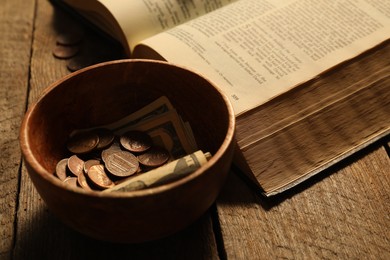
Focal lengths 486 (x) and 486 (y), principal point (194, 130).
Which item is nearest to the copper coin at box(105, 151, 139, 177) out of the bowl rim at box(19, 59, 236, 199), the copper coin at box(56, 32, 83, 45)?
the bowl rim at box(19, 59, 236, 199)

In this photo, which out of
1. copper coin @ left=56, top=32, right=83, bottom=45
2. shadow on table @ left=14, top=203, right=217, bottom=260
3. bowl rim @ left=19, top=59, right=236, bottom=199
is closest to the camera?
bowl rim @ left=19, top=59, right=236, bottom=199

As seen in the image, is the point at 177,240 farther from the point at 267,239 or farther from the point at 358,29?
the point at 358,29

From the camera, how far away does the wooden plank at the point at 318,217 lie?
613 millimetres

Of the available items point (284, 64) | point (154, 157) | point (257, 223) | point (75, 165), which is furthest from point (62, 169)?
point (284, 64)

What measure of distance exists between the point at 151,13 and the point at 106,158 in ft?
1.09

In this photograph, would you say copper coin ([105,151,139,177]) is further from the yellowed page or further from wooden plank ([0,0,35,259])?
the yellowed page

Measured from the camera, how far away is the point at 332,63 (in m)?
0.76

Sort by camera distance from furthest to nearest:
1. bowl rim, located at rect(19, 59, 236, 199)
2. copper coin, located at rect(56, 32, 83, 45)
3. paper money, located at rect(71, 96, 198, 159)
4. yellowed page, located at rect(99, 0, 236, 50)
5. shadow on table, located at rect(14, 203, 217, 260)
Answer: copper coin, located at rect(56, 32, 83, 45), yellowed page, located at rect(99, 0, 236, 50), paper money, located at rect(71, 96, 198, 159), shadow on table, located at rect(14, 203, 217, 260), bowl rim, located at rect(19, 59, 236, 199)

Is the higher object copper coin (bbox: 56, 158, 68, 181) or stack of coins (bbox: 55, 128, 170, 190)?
copper coin (bbox: 56, 158, 68, 181)

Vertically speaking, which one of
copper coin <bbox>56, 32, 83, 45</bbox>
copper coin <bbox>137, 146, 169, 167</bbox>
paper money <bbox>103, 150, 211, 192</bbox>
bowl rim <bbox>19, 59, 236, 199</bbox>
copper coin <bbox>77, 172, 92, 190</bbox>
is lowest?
copper coin <bbox>137, 146, 169, 167</bbox>

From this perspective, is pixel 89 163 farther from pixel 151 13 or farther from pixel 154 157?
pixel 151 13

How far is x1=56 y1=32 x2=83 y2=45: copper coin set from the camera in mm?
974

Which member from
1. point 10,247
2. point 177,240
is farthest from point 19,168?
point 177,240

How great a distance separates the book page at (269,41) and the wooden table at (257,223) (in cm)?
14
